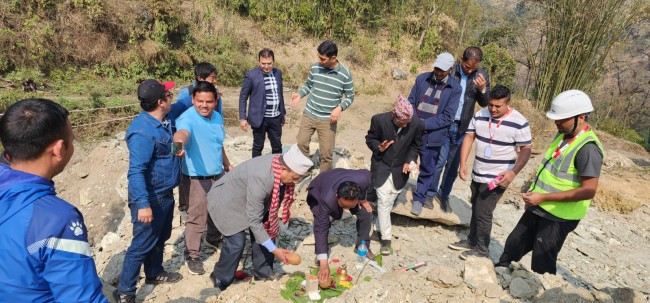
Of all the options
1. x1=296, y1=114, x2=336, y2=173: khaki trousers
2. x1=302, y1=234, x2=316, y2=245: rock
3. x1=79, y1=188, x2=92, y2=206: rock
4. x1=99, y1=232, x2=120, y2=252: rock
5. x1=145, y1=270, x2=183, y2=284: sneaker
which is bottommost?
x1=79, y1=188, x2=92, y2=206: rock

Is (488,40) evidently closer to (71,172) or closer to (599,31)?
(599,31)

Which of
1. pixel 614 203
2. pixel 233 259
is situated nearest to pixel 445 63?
pixel 233 259

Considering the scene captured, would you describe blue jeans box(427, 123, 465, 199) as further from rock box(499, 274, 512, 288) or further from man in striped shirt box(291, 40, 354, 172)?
rock box(499, 274, 512, 288)

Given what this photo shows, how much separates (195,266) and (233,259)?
64 centimetres

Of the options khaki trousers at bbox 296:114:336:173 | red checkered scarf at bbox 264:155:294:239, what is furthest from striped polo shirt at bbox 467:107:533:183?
red checkered scarf at bbox 264:155:294:239

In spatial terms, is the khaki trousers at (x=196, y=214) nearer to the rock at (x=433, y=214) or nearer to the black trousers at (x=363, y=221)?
the black trousers at (x=363, y=221)

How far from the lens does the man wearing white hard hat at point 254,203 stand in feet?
9.37

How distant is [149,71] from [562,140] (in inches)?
452

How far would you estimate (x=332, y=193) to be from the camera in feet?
10.8

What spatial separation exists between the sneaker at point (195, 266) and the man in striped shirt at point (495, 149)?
274cm

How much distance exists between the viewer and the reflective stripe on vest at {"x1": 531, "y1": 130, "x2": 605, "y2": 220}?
119 inches

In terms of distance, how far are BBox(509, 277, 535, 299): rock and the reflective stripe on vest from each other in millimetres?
699

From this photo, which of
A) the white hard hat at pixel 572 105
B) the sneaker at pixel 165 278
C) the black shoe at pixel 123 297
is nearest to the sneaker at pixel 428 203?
the white hard hat at pixel 572 105

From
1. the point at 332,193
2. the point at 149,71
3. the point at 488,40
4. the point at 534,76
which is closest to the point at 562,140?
the point at 332,193
